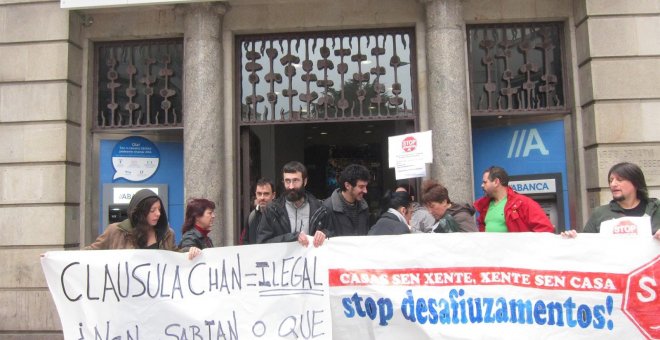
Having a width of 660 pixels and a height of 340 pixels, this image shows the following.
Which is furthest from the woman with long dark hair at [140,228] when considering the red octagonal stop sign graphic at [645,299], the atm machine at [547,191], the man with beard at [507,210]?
the atm machine at [547,191]

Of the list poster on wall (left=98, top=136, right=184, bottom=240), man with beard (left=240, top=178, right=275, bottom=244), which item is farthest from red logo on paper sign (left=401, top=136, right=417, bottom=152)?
poster on wall (left=98, top=136, right=184, bottom=240)

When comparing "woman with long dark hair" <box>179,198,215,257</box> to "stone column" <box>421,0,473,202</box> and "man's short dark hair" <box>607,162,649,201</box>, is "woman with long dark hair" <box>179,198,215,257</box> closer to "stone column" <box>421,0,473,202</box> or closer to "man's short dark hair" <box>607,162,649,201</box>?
"man's short dark hair" <box>607,162,649,201</box>

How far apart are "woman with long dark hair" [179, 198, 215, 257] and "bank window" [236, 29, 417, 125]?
11.7ft

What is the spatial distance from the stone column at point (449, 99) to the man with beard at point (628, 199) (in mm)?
2830

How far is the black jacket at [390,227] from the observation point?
15.5 ft

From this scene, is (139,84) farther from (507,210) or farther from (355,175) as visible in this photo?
(507,210)

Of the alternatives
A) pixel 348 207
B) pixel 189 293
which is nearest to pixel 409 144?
pixel 348 207

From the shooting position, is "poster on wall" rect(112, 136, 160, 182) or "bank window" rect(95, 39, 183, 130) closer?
"bank window" rect(95, 39, 183, 130)

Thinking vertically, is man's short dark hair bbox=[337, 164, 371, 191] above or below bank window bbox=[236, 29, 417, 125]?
below

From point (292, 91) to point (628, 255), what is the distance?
5296mm

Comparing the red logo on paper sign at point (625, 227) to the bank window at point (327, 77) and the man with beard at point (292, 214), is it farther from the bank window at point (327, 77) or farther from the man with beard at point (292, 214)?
the bank window at point (327, 77)

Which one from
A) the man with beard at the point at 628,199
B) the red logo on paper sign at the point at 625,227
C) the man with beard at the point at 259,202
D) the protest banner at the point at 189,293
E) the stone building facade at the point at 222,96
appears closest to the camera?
the red logo on paper sign at the point at 625,227

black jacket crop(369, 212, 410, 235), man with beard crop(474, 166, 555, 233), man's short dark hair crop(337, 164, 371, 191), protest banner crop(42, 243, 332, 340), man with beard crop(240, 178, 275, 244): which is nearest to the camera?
protest banner crop(42, 243, 332, 340)

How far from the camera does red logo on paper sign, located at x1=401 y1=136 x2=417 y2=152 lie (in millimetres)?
7070
